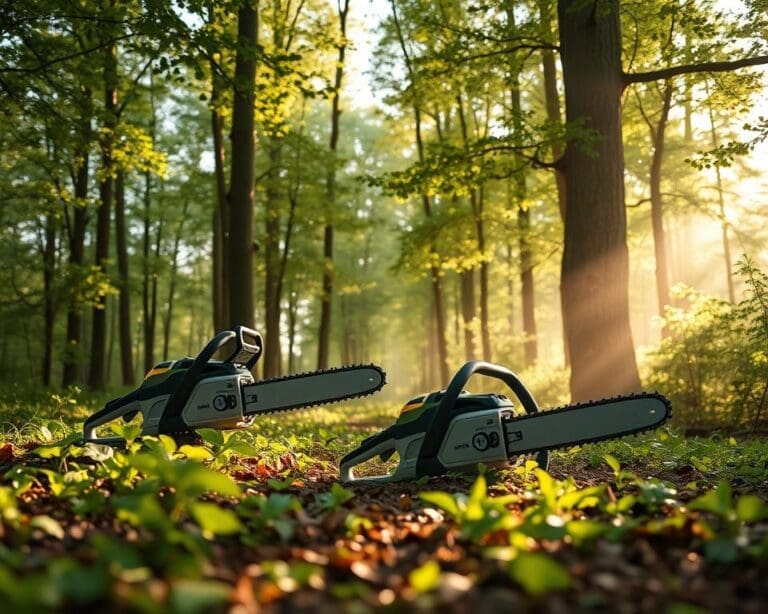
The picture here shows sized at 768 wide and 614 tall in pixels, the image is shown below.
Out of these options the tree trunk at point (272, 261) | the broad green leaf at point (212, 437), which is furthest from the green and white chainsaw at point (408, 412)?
the tree trunk at point (272, 261)

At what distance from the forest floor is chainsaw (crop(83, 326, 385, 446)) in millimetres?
423

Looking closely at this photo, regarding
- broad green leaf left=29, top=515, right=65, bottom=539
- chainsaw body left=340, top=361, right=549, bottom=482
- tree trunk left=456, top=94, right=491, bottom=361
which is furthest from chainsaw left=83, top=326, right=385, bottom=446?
tree trunk left=456, top=94, right=491, bottom=361

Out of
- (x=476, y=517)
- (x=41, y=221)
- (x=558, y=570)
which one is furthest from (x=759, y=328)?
(x=41, y=221)

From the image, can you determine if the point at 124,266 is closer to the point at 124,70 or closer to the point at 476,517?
the point at 124,70

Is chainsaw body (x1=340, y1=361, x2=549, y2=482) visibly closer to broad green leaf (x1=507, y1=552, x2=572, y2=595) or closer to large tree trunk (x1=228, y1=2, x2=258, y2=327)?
broad green leaf (x1=507, y1=552, x2=572, y2=595)

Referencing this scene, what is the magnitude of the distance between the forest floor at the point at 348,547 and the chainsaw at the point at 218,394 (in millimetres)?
423

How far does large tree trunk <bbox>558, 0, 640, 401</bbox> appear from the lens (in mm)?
8070

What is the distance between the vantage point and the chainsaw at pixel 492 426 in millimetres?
2988

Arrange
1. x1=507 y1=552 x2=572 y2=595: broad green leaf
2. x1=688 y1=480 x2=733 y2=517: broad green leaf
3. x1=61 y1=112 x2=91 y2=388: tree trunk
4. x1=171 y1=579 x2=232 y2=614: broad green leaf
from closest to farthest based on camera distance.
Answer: x1=171 y1=579 x2=232 y2=614: broad green leaf < x1=507 y1=552 x2=572 y2=595: broad green leaf < x1=688 y1=480 x2=733 y2=517: broad green leaf < x1=61 y1=112 x2=91 y2=388: tree trunk

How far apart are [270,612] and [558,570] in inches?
24.6

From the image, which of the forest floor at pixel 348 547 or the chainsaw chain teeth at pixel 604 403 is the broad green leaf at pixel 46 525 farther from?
the chainsaw chain teeth at pixel 604 403

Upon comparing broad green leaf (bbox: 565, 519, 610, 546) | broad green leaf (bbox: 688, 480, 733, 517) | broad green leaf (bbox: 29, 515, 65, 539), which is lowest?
broad green leaf (bbox: 565, 519, 610, 546)

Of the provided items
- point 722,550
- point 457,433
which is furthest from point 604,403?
point 722,550

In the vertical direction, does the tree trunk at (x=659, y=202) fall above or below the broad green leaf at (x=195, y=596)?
above
